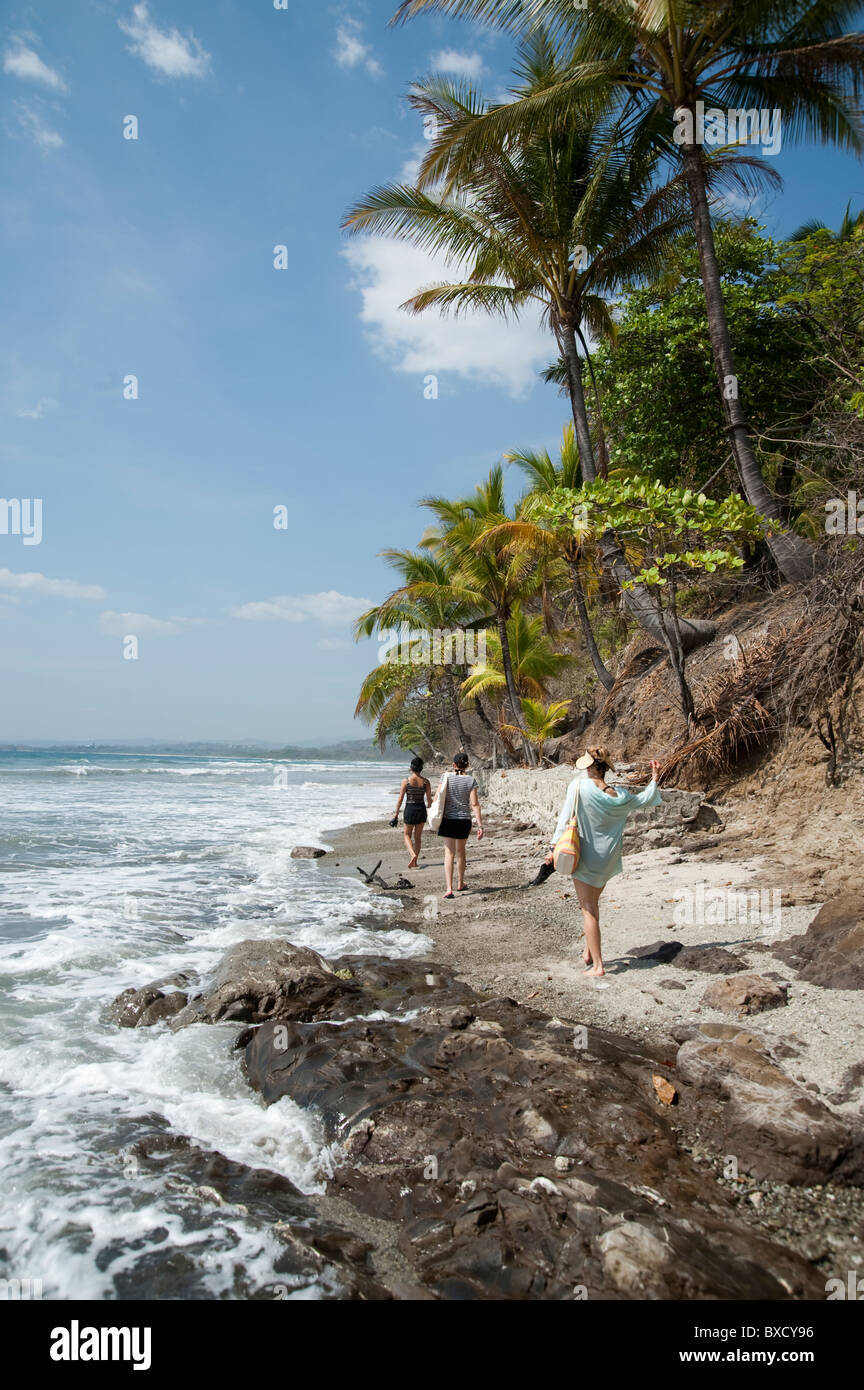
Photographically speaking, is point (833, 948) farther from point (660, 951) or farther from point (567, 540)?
point (567, 540)

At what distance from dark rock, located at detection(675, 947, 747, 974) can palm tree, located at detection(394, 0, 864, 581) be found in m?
→ 6.83

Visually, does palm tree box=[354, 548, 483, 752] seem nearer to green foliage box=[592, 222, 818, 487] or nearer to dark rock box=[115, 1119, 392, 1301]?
green foliage box=[592, 222, 818, 487]

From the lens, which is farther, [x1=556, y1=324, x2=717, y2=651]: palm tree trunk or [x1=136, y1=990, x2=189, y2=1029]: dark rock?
[x1=556, y1=324, x2=717, y2=651]: palm tree trunk

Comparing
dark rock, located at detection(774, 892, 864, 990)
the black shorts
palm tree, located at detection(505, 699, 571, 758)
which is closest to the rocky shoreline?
dark rock, located at detection(774, 892, 864, 990)

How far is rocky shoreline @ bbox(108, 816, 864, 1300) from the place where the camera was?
261cm

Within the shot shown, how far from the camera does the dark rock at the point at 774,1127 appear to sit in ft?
9.71

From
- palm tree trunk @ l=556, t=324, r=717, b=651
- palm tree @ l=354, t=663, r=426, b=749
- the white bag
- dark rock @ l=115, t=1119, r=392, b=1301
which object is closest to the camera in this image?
dark rock @ l=115, t=1119, r=392, b=1301

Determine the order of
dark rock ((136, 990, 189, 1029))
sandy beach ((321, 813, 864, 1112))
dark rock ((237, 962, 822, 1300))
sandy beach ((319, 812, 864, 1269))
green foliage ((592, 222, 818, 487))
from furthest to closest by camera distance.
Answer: green foliage ((592, 222, 818, 487)) < dark rock ((136, 990, 189, 1029)) < sandy beach ((321, 813, 864, 1112)) < sandy beach ((319, 812, 864, 1269)) < dark rock ((237, 962, 822, 1300))

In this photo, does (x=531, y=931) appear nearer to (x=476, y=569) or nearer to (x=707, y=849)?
(x=707, y=849)

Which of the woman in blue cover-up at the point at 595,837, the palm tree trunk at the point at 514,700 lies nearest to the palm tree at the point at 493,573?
the palm tree trunk at the point at 514,700

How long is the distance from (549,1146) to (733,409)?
10486 millimetres

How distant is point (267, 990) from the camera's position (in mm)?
5309

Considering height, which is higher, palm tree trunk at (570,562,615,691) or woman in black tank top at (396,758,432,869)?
palm tree trunk at (570,562,615,691)

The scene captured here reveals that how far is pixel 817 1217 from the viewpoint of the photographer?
9.16 feet
